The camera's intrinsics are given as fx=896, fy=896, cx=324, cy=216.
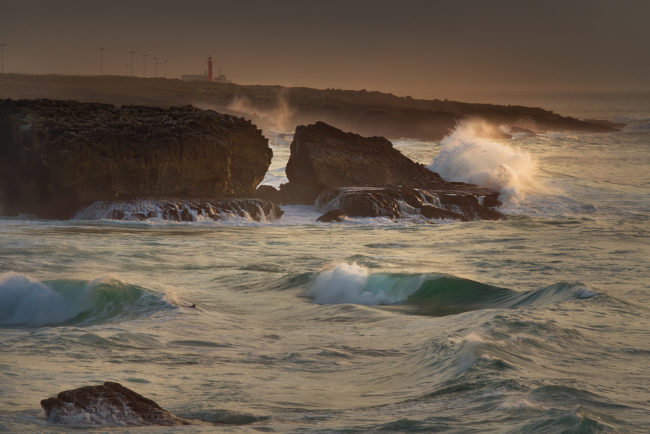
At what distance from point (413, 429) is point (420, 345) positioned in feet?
12.6

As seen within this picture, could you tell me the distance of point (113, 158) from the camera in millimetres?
25750

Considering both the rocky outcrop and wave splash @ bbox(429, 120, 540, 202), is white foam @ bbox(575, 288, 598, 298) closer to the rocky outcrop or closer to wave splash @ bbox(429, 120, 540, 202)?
the rocky outcrop

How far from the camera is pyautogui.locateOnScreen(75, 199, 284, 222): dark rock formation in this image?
1005 inches

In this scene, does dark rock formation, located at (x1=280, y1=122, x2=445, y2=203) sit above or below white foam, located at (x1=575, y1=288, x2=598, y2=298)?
above

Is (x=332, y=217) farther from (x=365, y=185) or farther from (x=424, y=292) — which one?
(x=424, y=292)

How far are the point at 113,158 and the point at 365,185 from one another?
8152 millimetres

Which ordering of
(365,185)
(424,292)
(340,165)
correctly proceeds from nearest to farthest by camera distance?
(424,292), (340,165), (365,185)

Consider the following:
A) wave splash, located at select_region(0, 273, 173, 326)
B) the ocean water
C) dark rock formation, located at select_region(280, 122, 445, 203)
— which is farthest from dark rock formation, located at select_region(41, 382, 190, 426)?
dark rock formation, located at select_region(280, 122, 445, 203)

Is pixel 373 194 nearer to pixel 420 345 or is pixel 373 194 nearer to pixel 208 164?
pixel 208 164

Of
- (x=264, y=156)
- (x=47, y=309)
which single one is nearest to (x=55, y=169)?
(x=264, y=156)

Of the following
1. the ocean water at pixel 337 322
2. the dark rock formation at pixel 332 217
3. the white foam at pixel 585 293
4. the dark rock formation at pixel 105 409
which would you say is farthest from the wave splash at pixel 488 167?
the dark rock formation at pixel 105 409

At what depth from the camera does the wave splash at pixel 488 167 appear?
112 ft

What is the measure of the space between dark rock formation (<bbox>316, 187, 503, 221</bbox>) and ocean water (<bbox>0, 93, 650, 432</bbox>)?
65 cm

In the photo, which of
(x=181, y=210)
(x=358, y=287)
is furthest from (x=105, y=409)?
(x=181, y=210)
